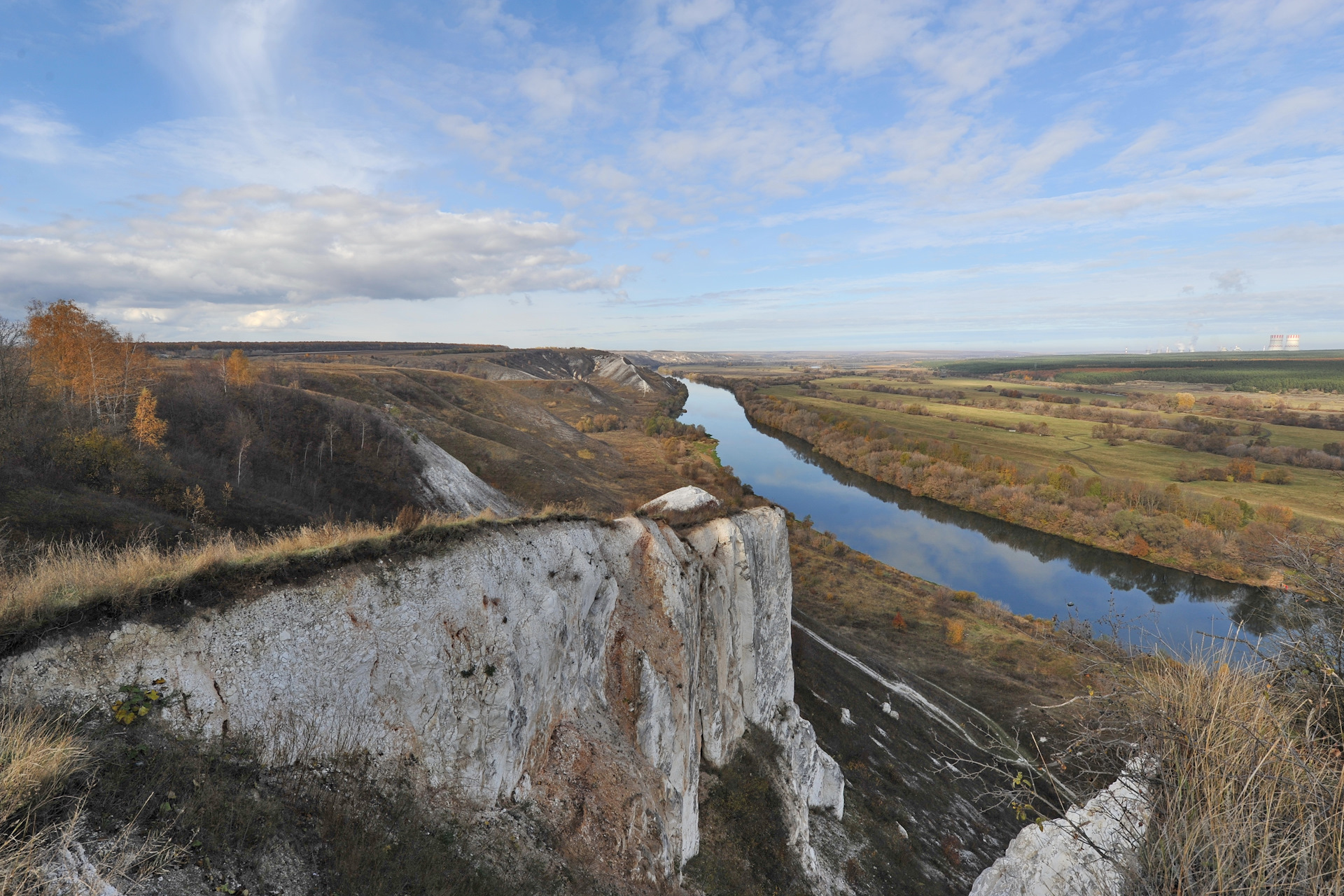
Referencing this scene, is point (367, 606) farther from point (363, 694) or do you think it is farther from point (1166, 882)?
point (1166, 882)

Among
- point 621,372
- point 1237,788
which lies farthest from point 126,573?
point 621,372

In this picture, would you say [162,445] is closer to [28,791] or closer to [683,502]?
[683,502]

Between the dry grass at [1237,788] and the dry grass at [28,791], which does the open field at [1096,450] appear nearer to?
the dry grass at [1237,788]

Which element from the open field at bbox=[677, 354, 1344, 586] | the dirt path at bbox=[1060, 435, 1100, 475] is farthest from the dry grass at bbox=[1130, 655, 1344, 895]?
the dirt path at bbox=[1060, 435, 1100, 475]

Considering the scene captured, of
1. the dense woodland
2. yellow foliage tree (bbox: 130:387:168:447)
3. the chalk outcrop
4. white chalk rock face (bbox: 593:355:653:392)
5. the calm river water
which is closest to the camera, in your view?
the chalk outcrop

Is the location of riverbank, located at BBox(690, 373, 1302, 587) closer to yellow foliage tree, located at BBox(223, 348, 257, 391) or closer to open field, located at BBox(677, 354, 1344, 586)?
open field, located at BBox(677, 354, 1344, 586)

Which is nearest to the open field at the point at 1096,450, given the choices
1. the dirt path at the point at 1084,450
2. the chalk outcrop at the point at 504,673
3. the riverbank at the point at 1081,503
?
the dirt path at the point at 1084,450
